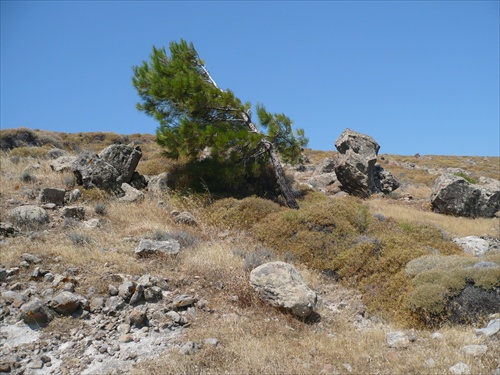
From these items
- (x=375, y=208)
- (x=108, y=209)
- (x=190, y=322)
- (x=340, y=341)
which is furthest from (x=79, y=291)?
(x=375, y=208)

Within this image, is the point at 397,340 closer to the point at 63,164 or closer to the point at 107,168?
the point at 107,168

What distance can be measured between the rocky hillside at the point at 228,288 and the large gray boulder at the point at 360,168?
6.25m

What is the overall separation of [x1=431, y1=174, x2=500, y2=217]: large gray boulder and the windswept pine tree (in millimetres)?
5991

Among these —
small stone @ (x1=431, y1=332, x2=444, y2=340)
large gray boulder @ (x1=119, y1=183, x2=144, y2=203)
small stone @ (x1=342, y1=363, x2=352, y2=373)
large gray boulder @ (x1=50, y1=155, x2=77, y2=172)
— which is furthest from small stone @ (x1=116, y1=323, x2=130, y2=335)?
large gray boulder @ (x1=50, y1=155, x2=77, y2=172)

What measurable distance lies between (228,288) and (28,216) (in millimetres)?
5195

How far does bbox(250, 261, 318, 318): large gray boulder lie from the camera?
6586 millimetres

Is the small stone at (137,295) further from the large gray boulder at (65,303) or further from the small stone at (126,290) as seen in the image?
the large gray boulder at (65,303)

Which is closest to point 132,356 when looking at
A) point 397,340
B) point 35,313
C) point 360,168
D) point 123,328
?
point 123,328

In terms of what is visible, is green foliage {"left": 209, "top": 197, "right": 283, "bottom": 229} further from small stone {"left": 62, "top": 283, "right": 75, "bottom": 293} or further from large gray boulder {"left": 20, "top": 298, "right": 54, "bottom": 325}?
large gray boulder {"left": 20, "top": 298, "right": 54, "bottom": 325}

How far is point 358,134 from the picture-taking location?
65.2ft

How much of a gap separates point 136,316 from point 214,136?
28.5 ft

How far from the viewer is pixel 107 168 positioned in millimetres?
13234

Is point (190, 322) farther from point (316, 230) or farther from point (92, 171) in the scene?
point (92, 171)

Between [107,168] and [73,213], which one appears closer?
[73,213]
